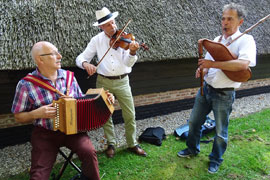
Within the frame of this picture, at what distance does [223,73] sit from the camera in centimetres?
236

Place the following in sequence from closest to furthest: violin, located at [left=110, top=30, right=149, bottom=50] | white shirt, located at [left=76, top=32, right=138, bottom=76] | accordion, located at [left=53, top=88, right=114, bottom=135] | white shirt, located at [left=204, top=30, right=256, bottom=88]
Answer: accordion, located at [left=53, top=88, right=114, bottom=135] < white shirt, located at [left=204, top=30, right=256, bottom=88] < violin, located at [left=110, top=30, right=149, bottom=50] < white shirt, located at [left=76, top=32, right=138, bottom=76]

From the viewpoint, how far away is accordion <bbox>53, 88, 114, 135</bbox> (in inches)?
73.7

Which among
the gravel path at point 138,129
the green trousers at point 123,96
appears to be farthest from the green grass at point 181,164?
the green trousers at point 123,96

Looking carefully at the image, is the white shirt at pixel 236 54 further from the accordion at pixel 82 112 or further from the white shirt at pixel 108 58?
the accordion at pixel 82 112

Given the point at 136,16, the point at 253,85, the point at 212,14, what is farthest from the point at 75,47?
the point at 253,85

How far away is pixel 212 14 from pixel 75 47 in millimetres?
3714

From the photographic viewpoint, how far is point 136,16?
3811mm

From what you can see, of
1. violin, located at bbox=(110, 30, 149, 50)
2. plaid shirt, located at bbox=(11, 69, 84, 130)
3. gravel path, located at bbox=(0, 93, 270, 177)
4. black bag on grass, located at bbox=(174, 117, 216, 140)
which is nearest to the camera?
plaid shirt, located at bbox=(11, 69, 84, 130)

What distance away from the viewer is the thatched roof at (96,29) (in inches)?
111

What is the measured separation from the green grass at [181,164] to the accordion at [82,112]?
1.09 meters

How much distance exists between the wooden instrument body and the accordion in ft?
4.47

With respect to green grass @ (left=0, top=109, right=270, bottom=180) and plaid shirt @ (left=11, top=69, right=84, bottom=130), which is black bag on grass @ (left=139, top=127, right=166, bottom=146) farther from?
plaid shirt @ (left=11, top=69, right=84, bottom=130)

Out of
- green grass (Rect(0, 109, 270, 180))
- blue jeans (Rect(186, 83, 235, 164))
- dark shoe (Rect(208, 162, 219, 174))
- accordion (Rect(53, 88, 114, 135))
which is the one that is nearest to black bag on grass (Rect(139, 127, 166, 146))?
green grass (Rect(0, 109, 270, 180))

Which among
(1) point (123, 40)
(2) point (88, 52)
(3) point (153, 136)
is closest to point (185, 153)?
(3) point (153, 136)
